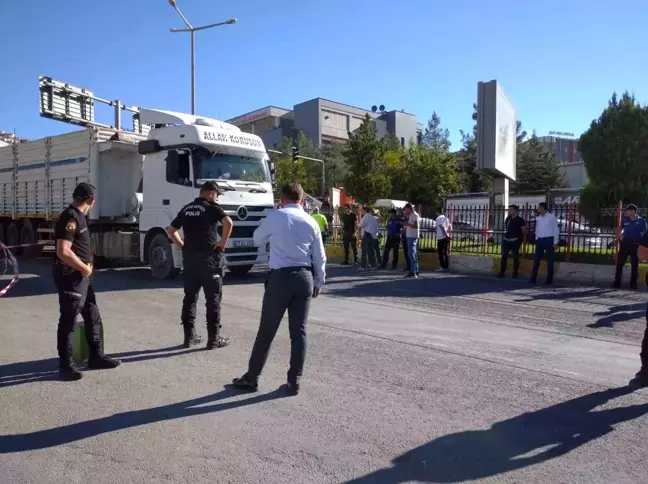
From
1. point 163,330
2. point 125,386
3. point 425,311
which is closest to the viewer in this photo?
point 125,386

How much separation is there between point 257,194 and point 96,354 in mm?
6570

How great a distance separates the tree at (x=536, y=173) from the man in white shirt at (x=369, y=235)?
41988mm

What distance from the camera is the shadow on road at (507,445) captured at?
3398 millimetres

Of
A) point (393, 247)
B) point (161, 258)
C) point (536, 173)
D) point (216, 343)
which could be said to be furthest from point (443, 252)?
point (536, 173)

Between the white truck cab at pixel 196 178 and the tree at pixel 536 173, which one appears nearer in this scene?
the white truck cab at pixel 196 178

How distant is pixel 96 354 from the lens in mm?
5500

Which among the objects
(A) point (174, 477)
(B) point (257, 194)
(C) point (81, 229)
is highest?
(B) point (257, 194)

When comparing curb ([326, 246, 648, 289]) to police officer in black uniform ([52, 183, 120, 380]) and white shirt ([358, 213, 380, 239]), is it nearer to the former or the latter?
white shirt ([358, 213, 380, 239])

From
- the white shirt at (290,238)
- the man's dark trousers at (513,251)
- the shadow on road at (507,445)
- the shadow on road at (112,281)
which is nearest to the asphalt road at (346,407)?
the shadow on road at (507,445)

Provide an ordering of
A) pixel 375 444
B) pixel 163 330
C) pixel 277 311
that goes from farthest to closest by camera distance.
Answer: pixel 163 330
pixel 277 311
pixel 375 444

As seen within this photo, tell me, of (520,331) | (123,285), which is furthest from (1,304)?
(520,331)

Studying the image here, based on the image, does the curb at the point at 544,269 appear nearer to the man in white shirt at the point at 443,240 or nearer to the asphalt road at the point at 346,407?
the man in white shirt at the point at 443,240

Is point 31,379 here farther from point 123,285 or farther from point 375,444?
point 123,285

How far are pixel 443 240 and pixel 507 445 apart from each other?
432 inches
